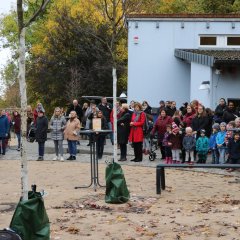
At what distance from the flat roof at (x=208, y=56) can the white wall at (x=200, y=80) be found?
30cm

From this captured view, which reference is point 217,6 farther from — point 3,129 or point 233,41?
point 3,129

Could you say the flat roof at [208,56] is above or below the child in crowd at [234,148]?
above

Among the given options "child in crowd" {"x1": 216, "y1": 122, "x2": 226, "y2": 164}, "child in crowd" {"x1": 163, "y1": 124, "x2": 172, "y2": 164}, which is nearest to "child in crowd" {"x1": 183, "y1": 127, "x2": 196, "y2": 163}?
"child in crowd" {"x1": 163, "y1": 124, "x2": 172, "y2": 164}

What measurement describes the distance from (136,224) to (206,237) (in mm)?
1312

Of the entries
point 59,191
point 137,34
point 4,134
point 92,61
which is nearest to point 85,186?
point 59,191

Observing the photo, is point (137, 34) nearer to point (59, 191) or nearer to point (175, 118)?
point (175, 118)

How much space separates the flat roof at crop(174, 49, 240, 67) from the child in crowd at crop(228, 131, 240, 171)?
6654mm

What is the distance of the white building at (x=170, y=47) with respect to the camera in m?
28.0

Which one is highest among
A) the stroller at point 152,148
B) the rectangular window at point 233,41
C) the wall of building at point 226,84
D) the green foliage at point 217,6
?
the green foliage at point 217,6

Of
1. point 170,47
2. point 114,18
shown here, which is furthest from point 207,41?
point 114,18

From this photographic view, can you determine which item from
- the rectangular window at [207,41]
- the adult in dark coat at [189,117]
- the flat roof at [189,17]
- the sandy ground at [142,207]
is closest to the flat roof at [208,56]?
the rectangular window at [207,41]

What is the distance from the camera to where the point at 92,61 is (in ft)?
128

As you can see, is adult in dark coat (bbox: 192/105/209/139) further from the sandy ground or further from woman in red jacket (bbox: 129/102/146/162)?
the sandy ground

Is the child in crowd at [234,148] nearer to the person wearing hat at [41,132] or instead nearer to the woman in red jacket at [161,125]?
the woman in red jacket at [161,125]
